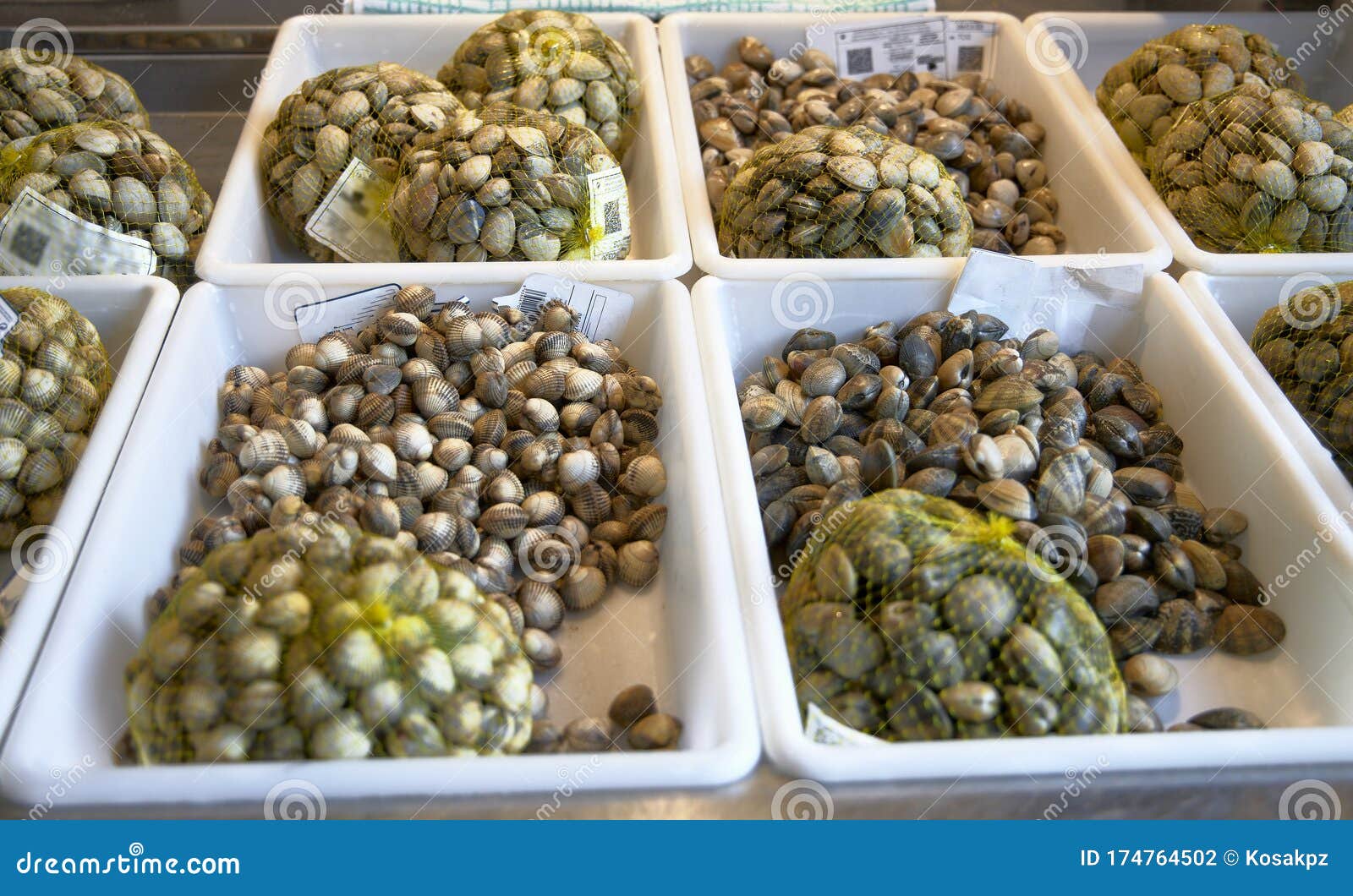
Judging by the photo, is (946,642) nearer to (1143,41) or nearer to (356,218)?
(356,218)

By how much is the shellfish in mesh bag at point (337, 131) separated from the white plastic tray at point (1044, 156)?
410 mm

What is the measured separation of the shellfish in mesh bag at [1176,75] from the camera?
1.75 metres

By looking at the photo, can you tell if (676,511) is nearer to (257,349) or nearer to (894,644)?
(894,644)

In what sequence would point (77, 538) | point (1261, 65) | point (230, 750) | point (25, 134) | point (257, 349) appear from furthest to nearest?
1. point (1261, 65)
2. point (25, 134)
3. point (257, 349)
4. point (77, 538)
5. point (230, 750)

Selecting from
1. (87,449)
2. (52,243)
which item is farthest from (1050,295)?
(52,243)

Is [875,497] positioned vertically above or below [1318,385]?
below

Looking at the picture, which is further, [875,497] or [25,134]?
[25,134]

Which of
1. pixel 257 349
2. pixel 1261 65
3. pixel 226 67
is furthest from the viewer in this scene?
pixel 226 67

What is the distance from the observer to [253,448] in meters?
1.19

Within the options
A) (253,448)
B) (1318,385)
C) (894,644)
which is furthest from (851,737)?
(1318,385)

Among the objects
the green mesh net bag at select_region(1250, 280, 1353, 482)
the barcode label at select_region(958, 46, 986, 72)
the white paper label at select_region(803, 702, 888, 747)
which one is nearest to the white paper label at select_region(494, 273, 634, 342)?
the white paper label at select_region(803, 702, 888, 747)

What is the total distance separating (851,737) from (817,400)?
50 cm

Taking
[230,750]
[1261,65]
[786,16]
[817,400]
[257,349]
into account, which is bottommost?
[257,349]

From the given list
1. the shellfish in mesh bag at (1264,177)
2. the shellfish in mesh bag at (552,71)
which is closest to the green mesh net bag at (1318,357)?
the shellfish in mesh bag at (1264,177)
